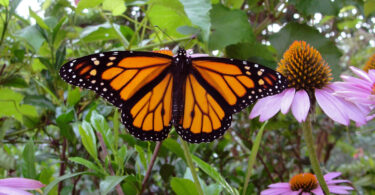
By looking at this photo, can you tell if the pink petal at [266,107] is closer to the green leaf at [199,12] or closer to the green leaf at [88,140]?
the green leaf at [199,12]

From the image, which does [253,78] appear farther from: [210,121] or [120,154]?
[120,154]

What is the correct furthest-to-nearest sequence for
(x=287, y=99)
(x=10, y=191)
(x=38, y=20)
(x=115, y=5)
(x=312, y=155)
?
(x=38, y=20) → (x=115, y=5) → (x=287, y=99) → (x=312, y=155) → (x=10, y=191)

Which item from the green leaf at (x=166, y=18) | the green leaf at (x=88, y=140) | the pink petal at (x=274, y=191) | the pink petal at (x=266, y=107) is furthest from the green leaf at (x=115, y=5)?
the pink petal at (x=274, y=191)

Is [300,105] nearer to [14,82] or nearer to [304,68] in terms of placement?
[304,68]

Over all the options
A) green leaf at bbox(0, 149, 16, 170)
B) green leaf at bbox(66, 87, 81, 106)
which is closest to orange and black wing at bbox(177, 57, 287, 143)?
green leaf at bbox(66, 87, 81, 106)

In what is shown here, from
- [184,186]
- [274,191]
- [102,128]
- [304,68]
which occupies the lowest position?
[274,191]

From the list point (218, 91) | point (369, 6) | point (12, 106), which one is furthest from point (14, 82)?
point (369, 6)
